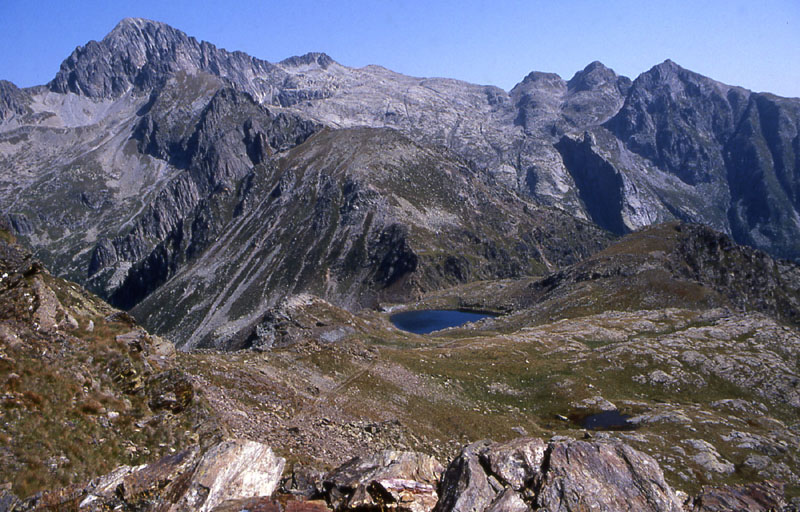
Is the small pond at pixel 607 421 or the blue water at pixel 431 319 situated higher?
the small pond at pixel 607 421

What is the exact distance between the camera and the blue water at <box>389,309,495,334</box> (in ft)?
517

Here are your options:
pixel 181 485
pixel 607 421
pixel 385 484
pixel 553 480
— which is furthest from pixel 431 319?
pixel 181 485

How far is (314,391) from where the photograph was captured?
36719 mm

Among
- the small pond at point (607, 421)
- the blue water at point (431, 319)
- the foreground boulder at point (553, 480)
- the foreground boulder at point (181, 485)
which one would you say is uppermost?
the foreground boulder at point (181, 485)

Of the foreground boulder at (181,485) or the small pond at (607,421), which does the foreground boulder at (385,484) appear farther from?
the small pond at (607,421)

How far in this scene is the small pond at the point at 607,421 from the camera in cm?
4550

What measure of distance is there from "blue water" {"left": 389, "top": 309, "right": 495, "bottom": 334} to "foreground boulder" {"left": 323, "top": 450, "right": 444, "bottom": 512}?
437ft

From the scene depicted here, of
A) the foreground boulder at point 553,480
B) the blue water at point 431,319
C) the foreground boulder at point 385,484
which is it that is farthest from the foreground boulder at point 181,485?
the blue water at point 431,319

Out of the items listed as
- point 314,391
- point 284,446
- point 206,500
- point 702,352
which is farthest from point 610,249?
point 206,500

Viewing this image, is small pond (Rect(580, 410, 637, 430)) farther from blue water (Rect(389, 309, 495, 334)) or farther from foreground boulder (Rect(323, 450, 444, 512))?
blue water (Rect(389, 309, 495, 334))

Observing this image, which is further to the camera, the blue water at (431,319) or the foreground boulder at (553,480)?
the blue water at (431,319)

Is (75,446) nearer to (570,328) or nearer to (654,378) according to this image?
(654,378)

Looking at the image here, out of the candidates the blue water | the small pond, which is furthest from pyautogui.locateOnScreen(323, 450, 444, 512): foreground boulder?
the blue water

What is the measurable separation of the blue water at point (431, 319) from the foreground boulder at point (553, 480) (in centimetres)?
13258
